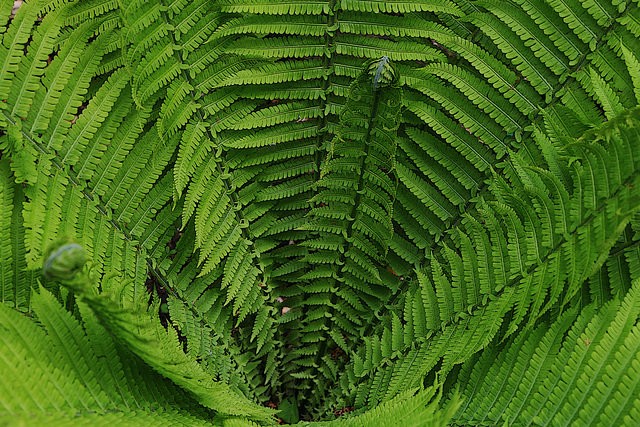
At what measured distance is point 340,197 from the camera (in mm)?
1847

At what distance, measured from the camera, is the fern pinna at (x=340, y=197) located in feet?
4.14

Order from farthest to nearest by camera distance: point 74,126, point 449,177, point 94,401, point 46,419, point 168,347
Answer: point 449,177 < point 74,126 < point 168,347 < point 94,401 < point 46,419

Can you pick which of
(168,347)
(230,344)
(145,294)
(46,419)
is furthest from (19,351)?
(230,344)

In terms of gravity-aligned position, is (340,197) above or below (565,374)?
above

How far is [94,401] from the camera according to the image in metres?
1.16

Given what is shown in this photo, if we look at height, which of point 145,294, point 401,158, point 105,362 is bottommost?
point 105,362

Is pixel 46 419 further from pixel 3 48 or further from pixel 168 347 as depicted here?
pixel 3 48

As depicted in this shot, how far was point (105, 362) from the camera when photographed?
1.26 meters

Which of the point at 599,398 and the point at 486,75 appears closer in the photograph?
the point at 599,398

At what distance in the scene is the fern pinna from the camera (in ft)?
4.14

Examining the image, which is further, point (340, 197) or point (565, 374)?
point (340, 197)

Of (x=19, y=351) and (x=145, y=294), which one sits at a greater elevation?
(x=145, y=294)

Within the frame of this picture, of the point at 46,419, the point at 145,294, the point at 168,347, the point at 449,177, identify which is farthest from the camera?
the point at 449,177

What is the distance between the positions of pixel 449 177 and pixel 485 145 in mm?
182
